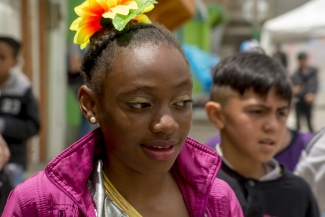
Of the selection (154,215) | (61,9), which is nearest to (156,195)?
(154,215)

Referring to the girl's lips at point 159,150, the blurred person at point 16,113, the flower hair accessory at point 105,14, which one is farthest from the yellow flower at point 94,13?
the blurred person at point 16,113

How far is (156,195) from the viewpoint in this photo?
206cm

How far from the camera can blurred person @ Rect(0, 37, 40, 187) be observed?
14.5 feet

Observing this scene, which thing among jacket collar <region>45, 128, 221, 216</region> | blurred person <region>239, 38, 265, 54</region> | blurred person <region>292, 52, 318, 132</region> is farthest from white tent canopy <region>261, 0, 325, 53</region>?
jacket collar <region>45, 128, 221, 216</region>

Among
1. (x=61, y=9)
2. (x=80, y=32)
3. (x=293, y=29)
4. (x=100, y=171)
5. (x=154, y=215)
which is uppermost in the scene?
(x=80, y=32)

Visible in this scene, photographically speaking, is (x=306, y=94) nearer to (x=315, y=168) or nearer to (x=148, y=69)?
(x=315, y=168)

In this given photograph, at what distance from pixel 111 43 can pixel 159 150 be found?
39cm

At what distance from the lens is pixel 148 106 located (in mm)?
1862

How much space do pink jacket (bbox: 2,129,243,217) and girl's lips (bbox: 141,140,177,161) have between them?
23 cm

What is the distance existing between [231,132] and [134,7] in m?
1.25

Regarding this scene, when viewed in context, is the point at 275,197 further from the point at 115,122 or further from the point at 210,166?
the point at 115,122

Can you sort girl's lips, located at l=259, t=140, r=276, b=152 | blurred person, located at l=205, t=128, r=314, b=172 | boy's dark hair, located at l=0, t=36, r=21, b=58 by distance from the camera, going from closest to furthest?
girl's lips, located at l=259, t=140, r=276, b=152 → blurred person, located at l=205, t=128, r=314, b=172 → boy's dark hair, located at l=0, t=36, r=21, b=58

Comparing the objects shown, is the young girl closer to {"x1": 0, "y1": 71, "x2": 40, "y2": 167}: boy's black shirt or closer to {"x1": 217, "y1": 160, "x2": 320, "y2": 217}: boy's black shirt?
{"x1": 217, "y1": 160, "x2": 320, "y2": 217}: boy's black shirt

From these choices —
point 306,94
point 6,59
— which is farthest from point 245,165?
point 306,94
